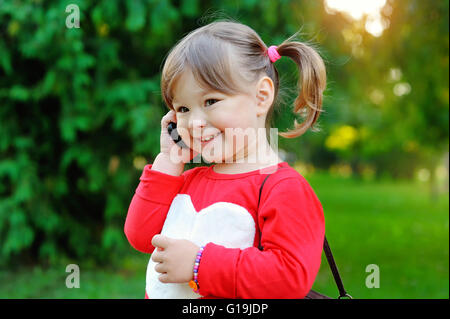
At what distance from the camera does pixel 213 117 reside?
1.49m

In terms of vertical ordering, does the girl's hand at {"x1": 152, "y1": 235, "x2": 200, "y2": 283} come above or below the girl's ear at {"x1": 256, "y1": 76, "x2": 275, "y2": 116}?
below

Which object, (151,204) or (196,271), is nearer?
(196,271)

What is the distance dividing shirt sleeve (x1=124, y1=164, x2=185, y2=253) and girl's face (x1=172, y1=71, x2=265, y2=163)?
Result: 0.19 meters

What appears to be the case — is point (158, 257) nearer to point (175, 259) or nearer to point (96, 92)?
point (175, 259)

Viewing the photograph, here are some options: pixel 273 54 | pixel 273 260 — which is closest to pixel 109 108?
pixel 273 54

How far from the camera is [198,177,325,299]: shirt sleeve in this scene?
1362 millimetres

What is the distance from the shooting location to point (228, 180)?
5.13ft

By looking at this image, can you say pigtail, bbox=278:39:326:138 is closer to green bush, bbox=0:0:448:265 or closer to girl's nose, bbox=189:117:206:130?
girl's nose, bbox=189:117:206:130

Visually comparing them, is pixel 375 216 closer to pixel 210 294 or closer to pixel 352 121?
pixel 352 121

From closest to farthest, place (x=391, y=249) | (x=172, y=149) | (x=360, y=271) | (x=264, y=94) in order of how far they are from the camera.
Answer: (x=264, y=94) → (x=172, y=149) → (x=360, y=271) → (x=391, y=249)

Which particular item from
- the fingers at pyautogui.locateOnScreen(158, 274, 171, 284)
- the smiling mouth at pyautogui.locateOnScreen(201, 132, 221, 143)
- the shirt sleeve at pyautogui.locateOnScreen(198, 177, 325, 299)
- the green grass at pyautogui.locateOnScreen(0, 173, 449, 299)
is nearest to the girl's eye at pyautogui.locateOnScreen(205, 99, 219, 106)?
the smiling mouth at pyautogui.locateOnScreen(201, 132, 221, 143)

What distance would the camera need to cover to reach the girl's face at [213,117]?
1486 mm

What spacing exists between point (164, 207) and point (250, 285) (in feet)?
1.53

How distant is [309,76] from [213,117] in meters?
0.43
